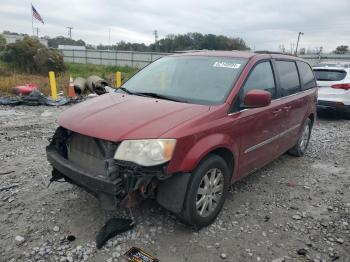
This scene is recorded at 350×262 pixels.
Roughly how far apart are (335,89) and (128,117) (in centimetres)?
791

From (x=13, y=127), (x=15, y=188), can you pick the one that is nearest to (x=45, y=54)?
(x=13, y=127)

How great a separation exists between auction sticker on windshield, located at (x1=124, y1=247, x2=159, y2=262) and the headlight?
853mm

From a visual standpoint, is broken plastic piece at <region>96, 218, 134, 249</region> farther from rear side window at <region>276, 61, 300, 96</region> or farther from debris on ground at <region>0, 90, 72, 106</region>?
debris on ground at <region>0, 90, 72, 106</region>

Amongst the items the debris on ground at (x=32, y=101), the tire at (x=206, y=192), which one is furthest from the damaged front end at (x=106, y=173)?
the debris on ground at (x=32, y=101)

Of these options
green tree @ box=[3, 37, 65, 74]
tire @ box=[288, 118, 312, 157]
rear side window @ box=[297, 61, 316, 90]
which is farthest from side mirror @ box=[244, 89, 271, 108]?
green tree @ box=[3, 37, 65, 74]

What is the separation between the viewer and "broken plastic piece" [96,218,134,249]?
3.19 metres

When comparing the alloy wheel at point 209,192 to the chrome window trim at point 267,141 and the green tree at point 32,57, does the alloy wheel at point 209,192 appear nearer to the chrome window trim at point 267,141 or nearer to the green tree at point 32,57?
the chrome window trim at point 267,141

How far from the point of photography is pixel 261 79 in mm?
4289

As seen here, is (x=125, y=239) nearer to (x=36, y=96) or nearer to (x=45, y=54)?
(x=36, y=96)

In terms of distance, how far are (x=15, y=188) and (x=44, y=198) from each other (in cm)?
53

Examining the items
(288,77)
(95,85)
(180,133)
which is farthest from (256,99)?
(95,85)

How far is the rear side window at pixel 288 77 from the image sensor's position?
4.84 m

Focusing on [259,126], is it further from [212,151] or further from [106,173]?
[106,173]

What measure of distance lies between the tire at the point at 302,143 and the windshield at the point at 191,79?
2.56 meters
